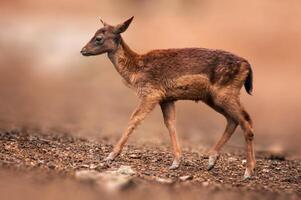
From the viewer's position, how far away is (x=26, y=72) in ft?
116

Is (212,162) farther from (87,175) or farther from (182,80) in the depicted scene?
(87,175)

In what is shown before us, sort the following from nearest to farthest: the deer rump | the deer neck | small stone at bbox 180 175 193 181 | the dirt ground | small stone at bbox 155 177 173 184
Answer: the dirt ground, small stone at bbox 155 177 173 184, small stone at bbox 180 175 193 181, the deer rump, the deer neck

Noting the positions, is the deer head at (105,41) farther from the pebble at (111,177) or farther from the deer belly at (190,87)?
the pebble at (111,177)

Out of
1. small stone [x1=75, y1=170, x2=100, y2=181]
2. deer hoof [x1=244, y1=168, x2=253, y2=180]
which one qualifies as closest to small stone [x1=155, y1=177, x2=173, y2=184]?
small stone [x1=75, y1=170, x2=100, y2=181]

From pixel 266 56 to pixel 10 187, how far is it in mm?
26901

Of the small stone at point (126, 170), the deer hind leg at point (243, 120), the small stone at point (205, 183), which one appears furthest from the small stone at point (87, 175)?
the deer hind leg at point (243, 120)

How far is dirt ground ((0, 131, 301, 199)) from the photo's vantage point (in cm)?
997

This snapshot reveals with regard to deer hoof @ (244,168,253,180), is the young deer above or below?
above

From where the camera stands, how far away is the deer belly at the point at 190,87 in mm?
12391

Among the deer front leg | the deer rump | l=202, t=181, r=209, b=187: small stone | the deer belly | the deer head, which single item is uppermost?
the deer head

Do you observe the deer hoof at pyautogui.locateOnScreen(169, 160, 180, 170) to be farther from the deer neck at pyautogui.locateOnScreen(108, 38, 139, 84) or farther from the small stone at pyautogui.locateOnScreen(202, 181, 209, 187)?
the deer neck at pyautogui.locateOnScreen(108, 38, 139, 84)

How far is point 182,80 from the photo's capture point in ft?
41.1

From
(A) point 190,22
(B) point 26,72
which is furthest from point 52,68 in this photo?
(A) point 190,22

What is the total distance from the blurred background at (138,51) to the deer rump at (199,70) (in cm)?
472
